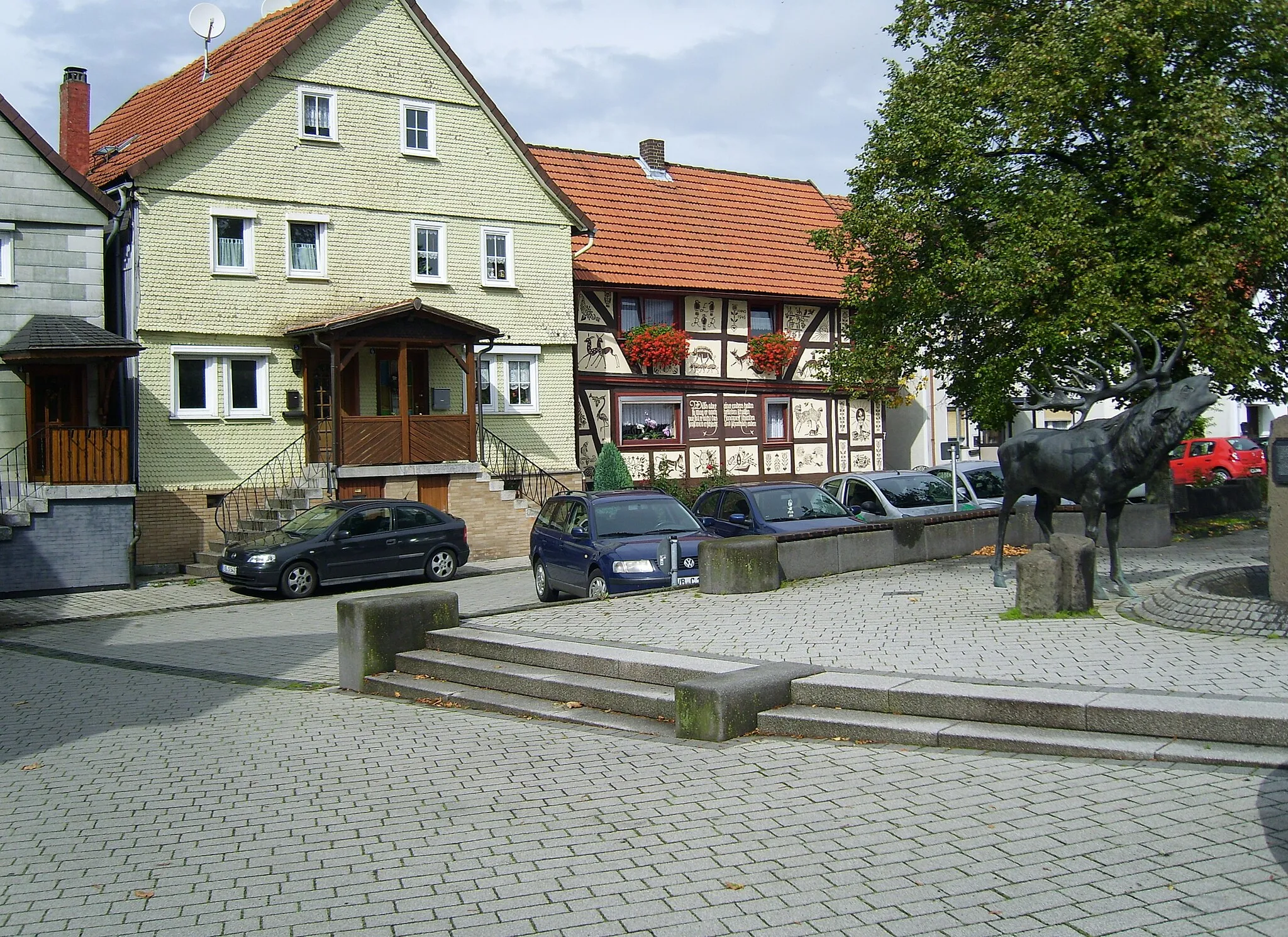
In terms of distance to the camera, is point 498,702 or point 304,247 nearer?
point 498,702

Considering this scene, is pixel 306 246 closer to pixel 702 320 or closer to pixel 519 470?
pixel 519 470

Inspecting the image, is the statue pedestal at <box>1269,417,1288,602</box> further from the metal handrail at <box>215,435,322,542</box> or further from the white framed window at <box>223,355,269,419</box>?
the white framed window at <box>223,355,269,419</box>

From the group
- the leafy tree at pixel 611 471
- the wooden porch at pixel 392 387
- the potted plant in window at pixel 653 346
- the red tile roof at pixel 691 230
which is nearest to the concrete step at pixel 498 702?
the wooden porch at pixel 392 387

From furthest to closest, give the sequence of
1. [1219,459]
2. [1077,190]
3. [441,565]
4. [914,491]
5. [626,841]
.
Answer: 1. [1219,459]
2. [441,565]
3. [914,491]
4. [1077,190]
5. [626,841]

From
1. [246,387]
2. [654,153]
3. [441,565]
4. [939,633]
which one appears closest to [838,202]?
[654,153]

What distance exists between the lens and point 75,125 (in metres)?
27.4

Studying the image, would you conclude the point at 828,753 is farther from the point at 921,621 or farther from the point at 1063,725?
the point at 921,621

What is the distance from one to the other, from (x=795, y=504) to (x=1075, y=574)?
25.2 ft

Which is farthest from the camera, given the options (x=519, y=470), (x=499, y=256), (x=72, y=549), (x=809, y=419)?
(x=809, y=419)

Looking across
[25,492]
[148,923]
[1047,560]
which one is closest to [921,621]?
[1047,560]

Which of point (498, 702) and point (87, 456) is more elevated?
point (87, 456)

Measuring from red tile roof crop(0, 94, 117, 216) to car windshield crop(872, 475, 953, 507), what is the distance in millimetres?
16054

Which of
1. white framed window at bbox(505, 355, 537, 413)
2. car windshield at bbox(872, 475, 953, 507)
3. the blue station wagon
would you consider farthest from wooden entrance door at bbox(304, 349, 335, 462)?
car windshield at bbox(872, 475, 953, 507)

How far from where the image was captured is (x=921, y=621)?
11562 mm
